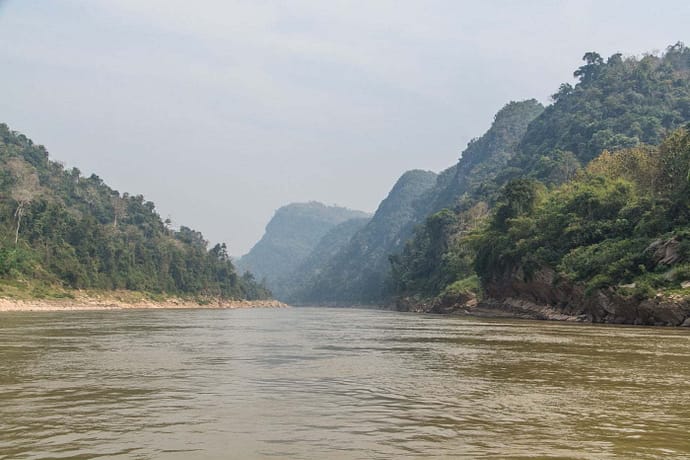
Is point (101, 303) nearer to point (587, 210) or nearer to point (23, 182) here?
point (23, 182)

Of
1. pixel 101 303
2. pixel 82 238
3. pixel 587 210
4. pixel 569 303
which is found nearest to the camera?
pixel 569 303

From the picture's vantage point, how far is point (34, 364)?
64.2 ft

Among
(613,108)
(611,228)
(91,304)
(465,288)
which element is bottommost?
(91,304)

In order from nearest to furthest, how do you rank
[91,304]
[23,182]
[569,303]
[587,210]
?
1. [569,303]
2. [587,210]
3. [91,304]
4. [23,182]

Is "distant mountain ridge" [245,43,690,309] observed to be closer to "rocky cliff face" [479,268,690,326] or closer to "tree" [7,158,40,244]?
"rocky cliff face" [479,268,690,326]

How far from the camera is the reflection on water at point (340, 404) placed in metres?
9.59

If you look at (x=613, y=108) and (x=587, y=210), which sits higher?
(x=613, y=108)

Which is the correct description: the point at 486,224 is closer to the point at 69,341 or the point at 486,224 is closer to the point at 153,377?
the point at 69,341

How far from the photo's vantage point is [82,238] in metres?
127

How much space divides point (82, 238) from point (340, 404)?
414 ft

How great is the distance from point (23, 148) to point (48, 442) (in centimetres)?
17665

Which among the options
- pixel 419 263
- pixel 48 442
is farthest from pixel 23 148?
pixel 48 442

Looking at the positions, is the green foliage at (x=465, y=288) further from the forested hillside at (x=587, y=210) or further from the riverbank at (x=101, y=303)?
the riverbank at (x=101, y=303)

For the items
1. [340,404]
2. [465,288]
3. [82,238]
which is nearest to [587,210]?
[465,288]
